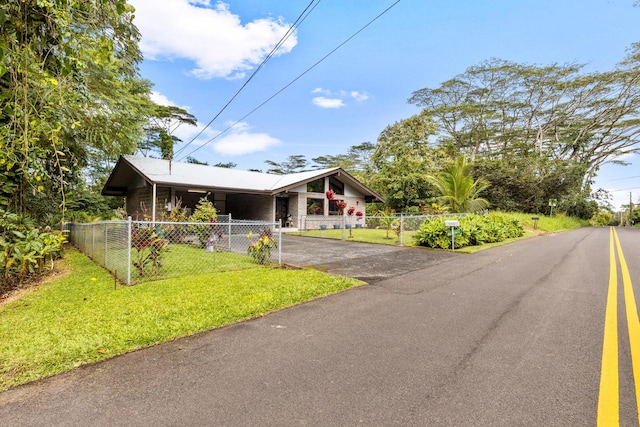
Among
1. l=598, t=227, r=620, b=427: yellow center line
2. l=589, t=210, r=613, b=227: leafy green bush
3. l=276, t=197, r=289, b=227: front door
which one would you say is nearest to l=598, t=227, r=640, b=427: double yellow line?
l=598, t=227, r=620, b=427: yellow center line

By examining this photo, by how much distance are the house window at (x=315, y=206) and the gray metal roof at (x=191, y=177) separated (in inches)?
90.3

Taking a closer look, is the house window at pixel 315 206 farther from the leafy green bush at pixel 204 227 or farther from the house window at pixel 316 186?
the leafy green bush at pixel 204 227

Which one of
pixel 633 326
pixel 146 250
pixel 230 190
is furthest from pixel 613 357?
pixel 230 190

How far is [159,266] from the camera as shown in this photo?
6.16 meters

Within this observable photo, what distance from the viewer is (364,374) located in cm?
251

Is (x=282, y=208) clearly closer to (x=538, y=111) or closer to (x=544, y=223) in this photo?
(x=544, y=223)

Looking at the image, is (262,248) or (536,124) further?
(536,124)

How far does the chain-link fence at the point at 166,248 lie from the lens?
5879 millimetres

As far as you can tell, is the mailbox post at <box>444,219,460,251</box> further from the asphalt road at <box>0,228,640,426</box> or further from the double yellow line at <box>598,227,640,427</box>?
the asphalt road at <box>0,228,640,426</box>

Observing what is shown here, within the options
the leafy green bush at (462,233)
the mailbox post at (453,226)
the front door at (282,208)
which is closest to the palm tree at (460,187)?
the leafy green bush at (462,233)

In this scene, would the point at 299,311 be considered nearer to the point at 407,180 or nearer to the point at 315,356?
the point at 315,356

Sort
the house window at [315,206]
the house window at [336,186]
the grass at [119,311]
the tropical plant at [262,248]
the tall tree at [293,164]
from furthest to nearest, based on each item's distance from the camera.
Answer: the tall tree at [293,164] → the house window at [336,186] → the house window at [315,206] → the tropical plant at [262,248] → the grass at [119,311]

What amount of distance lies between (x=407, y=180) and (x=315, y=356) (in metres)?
23.0

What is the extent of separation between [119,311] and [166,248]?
285 cm
